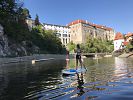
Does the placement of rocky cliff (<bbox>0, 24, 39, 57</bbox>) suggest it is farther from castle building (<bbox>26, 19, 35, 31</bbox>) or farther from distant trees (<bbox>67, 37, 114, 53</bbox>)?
distant trees (<bbox>67, 37, 114, 53</bbox>)

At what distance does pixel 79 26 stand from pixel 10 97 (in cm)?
18897

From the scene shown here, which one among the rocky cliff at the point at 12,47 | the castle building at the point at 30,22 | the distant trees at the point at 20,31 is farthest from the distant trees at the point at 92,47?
the rocky cliff at the point at 12,47

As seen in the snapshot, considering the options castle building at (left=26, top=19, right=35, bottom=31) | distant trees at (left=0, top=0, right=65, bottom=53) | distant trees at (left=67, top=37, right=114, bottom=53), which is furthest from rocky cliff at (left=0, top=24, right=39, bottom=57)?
distant trees at (left=67, top=37, right=114, bottom=53)

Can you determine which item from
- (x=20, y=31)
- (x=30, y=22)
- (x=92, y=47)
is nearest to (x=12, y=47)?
(x=20, y=31)

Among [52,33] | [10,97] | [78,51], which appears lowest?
[10,97]

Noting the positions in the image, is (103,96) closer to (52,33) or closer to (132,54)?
(132,54)

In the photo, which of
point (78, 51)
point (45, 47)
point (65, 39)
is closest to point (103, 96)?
A: point (78, 51)

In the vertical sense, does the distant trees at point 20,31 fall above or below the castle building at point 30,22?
below

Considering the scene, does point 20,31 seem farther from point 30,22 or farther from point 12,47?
point 30,22

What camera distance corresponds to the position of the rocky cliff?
80.9 metres

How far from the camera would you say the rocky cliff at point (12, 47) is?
265 feet

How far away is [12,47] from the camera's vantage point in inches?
3642

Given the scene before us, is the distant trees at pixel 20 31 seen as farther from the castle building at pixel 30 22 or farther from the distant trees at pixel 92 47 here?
the distant trees at pixel 92 47

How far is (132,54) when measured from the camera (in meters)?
88.9
